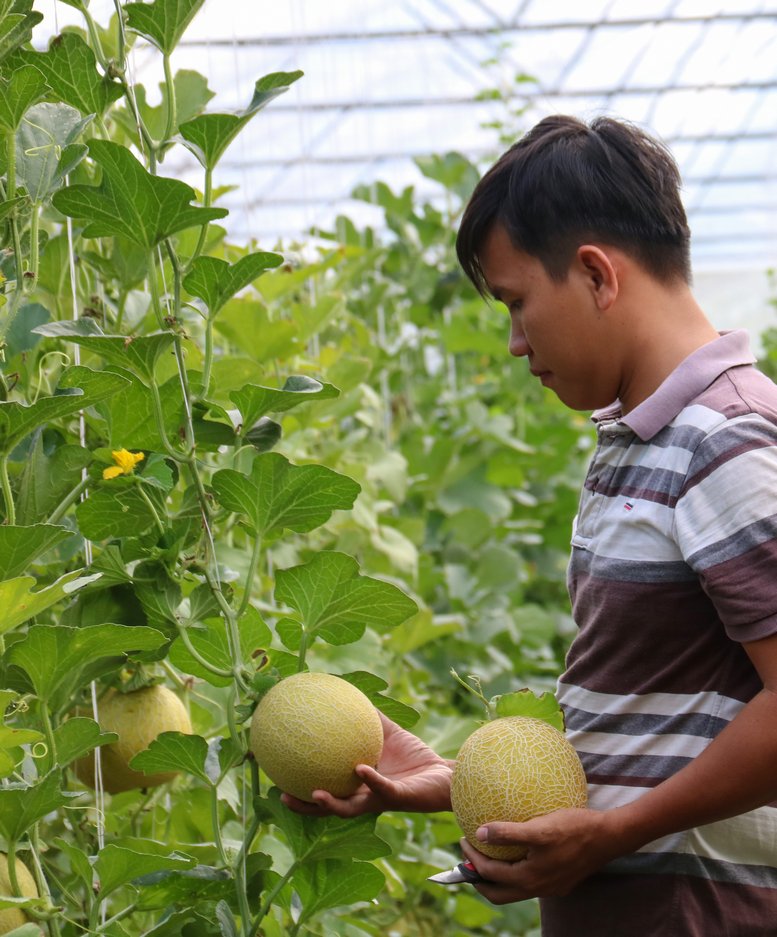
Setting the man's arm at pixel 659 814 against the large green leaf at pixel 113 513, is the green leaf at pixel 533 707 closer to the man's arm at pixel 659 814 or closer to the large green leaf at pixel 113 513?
the man's arm at pixel 659 814

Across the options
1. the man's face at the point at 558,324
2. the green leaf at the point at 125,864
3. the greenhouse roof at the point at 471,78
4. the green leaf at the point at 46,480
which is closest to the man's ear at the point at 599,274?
the man's face at the point at 558,324

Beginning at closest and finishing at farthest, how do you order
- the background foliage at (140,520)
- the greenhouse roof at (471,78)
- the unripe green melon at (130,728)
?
the background foliage at (140,520)
the unripe green melon at (130,728)
the greenhouse roof at (471,78)

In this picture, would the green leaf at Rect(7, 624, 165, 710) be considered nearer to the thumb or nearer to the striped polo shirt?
the thumb

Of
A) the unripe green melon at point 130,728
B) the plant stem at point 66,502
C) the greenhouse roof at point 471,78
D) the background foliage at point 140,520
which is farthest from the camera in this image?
the greenhouse roof at point 471,78

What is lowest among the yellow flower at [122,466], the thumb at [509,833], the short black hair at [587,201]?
the thumb at [509,833]

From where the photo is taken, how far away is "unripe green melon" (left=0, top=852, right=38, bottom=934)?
0.94m

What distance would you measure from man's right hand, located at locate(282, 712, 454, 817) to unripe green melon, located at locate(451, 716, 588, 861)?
0.23 feet

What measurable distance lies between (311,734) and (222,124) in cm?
49

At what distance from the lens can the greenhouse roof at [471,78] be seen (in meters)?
6.82

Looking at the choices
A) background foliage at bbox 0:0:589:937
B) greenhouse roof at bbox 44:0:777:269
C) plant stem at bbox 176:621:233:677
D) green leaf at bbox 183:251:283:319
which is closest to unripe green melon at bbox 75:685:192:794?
background foliage at bbox 0:0:589:937

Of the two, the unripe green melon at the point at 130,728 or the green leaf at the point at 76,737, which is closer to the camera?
the green leaf at the point at 76,737

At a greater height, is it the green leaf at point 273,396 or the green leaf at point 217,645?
the green leaf at point 273,396

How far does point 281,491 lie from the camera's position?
104 cm

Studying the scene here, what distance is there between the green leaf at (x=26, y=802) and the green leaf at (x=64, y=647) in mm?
83
